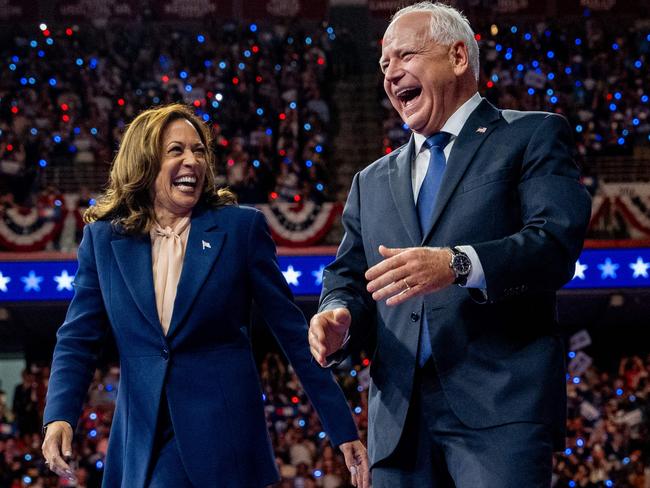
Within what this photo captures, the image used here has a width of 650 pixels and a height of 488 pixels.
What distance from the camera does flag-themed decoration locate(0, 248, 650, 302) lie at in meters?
10.2

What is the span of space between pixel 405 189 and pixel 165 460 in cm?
96

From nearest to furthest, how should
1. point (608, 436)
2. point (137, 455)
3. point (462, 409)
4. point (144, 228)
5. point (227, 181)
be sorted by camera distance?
1. point (462, 409)
2. point (137, 455)
3. point (144, 228)
4. point (608, 436)
5. point (227, 181)

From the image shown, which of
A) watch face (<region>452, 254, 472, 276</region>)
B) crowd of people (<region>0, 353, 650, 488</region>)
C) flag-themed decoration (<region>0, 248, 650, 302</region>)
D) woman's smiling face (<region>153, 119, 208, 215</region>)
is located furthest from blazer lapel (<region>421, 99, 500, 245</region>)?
flag-themed decoration (<region>0, 248, 650, 302</region>)

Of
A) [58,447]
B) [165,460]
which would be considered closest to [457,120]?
[165,460]

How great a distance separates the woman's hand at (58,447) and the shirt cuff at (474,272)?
1.21 metres

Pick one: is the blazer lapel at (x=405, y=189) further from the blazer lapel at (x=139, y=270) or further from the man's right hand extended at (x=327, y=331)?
the blazer lapel at (x=139, y=270)

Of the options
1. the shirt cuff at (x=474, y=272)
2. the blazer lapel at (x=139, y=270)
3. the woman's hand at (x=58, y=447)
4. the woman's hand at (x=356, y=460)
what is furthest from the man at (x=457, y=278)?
the woman's hand at (x=58, y=447)

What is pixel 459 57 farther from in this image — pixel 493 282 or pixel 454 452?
pixel 454 452

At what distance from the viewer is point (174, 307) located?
8.47 ft

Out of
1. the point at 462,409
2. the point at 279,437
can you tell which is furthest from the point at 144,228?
the point at 279,437

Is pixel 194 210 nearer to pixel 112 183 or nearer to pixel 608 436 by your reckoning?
pixel 112 183

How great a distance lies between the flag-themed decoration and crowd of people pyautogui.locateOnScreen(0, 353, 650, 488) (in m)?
0.98

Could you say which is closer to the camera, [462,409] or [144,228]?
[462,409]

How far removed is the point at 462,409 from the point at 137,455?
95 centimetres
